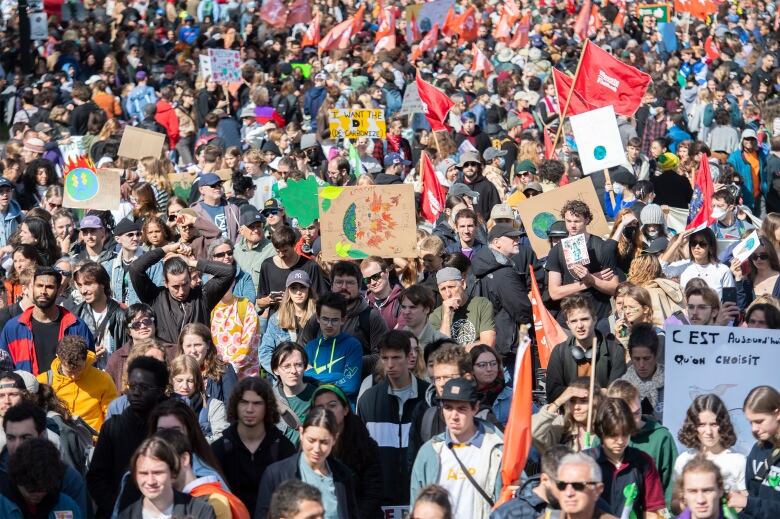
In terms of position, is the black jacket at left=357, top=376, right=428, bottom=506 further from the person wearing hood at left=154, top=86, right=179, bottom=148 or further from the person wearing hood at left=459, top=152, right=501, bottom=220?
the person wearing hood at left=154, top=86, right=179, bottom=148

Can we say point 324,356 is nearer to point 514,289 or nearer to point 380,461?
point 380,461

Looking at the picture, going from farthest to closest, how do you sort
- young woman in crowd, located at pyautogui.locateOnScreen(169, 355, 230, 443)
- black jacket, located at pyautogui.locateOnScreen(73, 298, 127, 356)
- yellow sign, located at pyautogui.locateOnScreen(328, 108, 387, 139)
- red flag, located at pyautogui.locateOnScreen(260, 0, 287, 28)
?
red flag, located at pyautogui.locateOnScreen(260, 0, 287, 28)
yellow sign, located at pyautogui.locateOnScreen(328, 108, 387, 139)
black jacket, located at pyautogui.locateOnScreen(73, 298, 127, 356)
young woman in crowd, located at pyautogui.locateOnScreen(169, 355, 230, 443)

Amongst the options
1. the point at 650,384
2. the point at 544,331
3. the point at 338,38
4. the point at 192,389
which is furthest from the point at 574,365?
the point at 338,38

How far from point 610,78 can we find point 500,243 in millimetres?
4553

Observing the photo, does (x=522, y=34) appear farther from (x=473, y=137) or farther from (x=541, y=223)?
(x=541, y=223)

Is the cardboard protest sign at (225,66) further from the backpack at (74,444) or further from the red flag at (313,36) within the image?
the backpack at (74,444)

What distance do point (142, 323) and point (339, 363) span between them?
1.29 m

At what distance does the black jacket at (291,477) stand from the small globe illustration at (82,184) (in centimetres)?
664

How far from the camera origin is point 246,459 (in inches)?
294

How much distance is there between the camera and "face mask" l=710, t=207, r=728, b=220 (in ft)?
40.4

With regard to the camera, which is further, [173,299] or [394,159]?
[394,159]

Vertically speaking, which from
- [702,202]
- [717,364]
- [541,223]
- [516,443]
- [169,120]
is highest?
[169,120]

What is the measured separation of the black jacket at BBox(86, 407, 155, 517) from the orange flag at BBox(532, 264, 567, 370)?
349cm

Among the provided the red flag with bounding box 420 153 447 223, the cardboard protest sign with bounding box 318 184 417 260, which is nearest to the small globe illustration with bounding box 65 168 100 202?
the cardboard protest sign with bounding box 318 184 417 260
